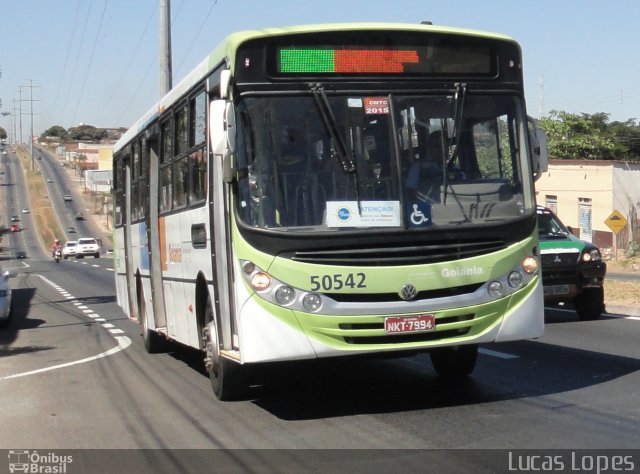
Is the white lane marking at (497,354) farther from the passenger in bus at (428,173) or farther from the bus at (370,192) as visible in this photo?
the passenger in bus at (428,173)

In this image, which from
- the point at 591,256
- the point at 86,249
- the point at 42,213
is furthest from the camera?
the point at 42,213

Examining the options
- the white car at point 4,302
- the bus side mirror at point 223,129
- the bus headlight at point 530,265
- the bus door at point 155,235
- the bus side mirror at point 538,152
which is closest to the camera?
the bus side mirror at point 223,129

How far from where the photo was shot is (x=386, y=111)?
8.76 m

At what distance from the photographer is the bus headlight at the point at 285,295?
8.41 m

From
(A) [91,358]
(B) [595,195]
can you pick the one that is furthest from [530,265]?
(B) [595,195]

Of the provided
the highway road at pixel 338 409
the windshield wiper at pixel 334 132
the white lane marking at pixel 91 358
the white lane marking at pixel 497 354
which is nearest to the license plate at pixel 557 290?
the highway road at pixel 338 409

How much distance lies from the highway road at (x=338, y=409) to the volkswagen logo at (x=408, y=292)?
1.00 meters

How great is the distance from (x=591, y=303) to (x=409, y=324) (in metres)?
9.16

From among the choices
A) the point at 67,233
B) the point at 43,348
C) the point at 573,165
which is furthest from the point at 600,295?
the point at 67,233

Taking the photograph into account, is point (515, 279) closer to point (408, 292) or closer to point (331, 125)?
point (408, 292)

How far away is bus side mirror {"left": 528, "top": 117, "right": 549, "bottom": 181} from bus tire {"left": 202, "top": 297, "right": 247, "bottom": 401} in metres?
3.20

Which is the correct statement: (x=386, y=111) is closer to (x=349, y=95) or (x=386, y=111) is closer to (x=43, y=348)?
(x=349, y=95)

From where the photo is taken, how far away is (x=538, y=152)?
9289mm

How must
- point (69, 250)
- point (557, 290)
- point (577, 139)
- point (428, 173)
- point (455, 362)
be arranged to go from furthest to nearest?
1. point (69, 250)
2. point (577, 139)
3. point (557, 290)
4. point (455, 362)
5. point (428, 173)
